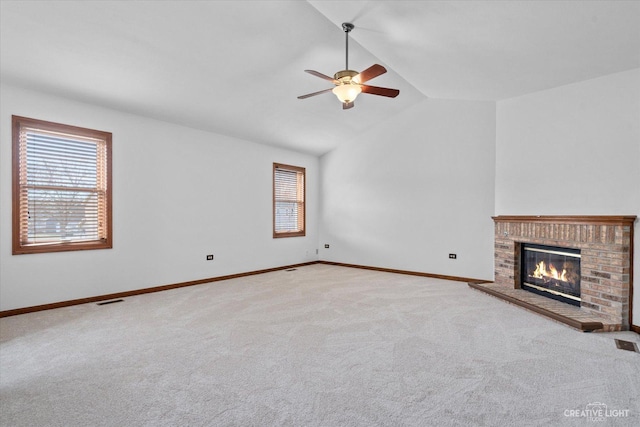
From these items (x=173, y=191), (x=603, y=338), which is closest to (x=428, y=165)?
(x=603, y=338)

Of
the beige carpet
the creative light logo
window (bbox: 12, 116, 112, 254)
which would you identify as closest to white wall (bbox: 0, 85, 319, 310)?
window (bbox: 12, 116, 112, 254)

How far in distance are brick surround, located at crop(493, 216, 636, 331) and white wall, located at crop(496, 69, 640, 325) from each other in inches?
4.0

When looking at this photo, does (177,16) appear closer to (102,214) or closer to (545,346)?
(102,214)

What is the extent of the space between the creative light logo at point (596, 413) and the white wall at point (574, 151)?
6.47 ft

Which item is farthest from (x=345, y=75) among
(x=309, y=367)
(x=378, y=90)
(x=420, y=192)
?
(x=420, y=192)

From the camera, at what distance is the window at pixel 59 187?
3.93 meters

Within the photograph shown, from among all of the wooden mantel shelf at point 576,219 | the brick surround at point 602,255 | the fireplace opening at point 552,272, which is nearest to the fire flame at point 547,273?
the fireplace opening at point 552,272

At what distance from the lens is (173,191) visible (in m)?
5.25

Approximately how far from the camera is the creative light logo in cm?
194

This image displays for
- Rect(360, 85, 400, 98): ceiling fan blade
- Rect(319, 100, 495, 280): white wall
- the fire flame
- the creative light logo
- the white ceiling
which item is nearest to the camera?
the creative light logo

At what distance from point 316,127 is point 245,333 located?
13.6 feet

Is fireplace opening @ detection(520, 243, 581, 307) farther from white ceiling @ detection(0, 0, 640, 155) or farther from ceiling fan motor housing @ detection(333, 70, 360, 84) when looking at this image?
ceiling fan motor housing @ detection(333, 70, 360, 84)

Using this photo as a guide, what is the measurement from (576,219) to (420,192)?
2.66 meters

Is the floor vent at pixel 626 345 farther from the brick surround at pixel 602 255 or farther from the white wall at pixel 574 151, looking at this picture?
the white wall at pixel 574 151
